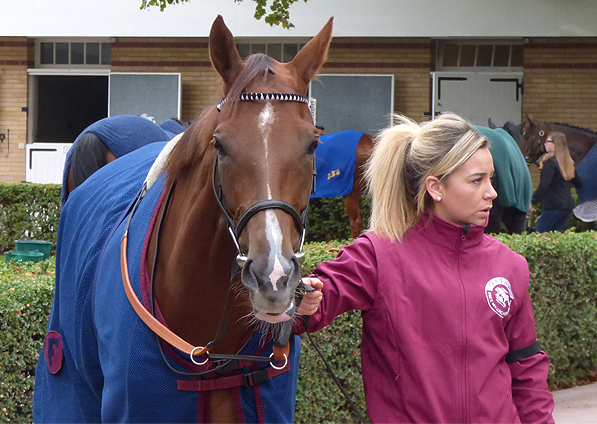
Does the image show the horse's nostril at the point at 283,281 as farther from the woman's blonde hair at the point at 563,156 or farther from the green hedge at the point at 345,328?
the woman's blonde hair at the point at 563,156

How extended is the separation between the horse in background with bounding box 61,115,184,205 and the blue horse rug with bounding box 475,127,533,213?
3.17m

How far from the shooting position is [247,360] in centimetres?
225

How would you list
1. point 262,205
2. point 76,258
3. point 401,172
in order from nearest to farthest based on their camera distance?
point 262,205 → point 401,172 → point 76,258

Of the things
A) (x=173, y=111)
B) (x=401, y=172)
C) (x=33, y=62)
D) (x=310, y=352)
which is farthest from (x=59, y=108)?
(x=401, y=172)

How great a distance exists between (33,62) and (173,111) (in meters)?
3.23

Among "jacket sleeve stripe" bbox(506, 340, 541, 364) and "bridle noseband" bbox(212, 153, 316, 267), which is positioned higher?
"bridle noseband" bbox(212, 153, 316, 267)

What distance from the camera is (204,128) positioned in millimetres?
2275

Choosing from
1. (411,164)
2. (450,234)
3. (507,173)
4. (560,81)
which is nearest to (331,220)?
(507,173)

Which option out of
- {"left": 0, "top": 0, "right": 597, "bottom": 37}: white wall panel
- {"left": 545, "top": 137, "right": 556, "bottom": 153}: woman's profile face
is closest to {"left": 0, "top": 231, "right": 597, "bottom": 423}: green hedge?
{"left": 545, "top": 137, "right": 556, "bottom": 153}: woman's profile face

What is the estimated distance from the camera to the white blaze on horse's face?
5.68ft

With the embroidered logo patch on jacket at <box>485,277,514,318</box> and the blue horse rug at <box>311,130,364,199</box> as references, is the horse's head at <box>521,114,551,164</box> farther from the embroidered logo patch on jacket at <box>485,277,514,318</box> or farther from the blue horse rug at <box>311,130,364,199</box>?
the embroidered logo patch on jacket at <box>485,277,514,318</box>

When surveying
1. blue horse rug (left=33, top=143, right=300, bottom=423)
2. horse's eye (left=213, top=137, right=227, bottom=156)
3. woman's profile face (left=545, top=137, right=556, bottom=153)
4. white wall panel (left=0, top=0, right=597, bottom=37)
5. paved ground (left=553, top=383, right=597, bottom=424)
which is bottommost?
paved ground (left=553, top=383, right=597, bottom=424)

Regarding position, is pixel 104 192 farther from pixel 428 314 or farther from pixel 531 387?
pixel 531 387

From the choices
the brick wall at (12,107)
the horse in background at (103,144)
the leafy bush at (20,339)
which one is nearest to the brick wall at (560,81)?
the brick wall at (12,107)
